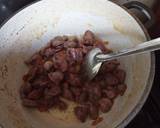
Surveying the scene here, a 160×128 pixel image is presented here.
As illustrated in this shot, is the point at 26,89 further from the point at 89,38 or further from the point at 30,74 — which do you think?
the point at 89,38

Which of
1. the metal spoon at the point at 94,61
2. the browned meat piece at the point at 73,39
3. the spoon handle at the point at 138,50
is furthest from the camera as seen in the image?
the browned meat piece at the point at 73,39

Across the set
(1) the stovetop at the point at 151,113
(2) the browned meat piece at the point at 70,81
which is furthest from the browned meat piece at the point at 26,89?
(1) the stovetop at the point at 151,113

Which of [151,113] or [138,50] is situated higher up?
[138,50]

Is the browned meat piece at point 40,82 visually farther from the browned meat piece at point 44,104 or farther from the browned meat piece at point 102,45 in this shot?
the browned meat piece at point 102,45

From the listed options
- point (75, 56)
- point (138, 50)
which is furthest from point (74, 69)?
point (138, 50)

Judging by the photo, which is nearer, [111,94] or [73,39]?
[111,94]

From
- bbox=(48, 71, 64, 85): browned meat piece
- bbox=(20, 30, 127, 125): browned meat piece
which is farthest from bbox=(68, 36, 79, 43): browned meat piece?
bbox=(48, 71, 64, 85): browned meat piece

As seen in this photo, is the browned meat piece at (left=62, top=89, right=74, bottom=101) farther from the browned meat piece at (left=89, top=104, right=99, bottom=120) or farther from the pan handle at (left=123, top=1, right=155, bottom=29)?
the pan handle at (left=123, top=1, right=155, bottom=29)
